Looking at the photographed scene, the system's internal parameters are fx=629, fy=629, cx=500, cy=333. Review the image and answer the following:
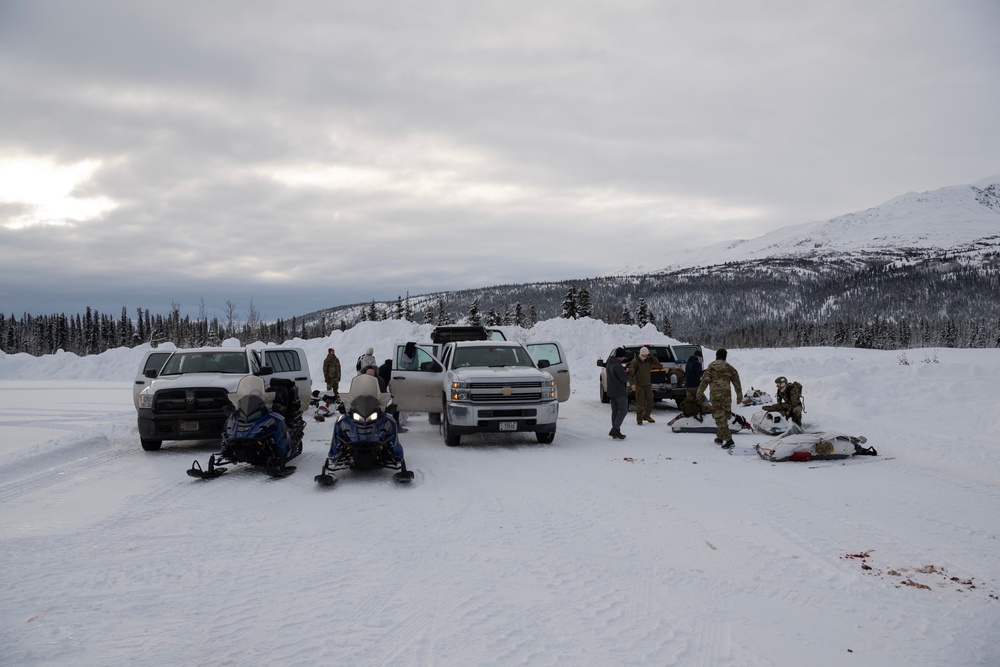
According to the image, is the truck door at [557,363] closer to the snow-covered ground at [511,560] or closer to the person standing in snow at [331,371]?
the snow-covered ground at [511,560]

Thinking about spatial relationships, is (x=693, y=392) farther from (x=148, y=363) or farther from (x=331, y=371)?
(x=148, y=363)

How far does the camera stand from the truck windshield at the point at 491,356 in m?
12.8

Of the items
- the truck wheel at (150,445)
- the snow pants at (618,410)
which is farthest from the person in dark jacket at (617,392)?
the truck wheel at (150,445)

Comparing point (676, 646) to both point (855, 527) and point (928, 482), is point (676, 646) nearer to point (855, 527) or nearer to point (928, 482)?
point (855, 527)

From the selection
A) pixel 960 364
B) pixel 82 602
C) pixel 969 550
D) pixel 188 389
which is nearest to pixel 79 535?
pixel 82 602

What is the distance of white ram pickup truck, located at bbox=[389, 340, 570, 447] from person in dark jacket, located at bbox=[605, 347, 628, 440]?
1.29m

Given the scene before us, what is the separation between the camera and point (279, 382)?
10750 millimetres

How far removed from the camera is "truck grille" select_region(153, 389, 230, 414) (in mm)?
10562

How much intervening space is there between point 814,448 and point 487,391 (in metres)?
5.50

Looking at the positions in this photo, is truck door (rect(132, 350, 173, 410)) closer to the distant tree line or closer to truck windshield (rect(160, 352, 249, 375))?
truck windshield (rect(160, 352, 249, 375))

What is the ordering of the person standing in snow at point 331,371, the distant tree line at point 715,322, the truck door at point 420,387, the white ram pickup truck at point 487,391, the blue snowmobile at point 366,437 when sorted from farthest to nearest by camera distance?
the distant tree line at point 715,322
the person standing in snow at point 331,371
the truck door at point 420,387
the white ram pickup truck at point 487,391
the blue snowmobile at point 366,437

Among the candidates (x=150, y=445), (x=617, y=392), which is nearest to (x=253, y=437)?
(x=150, y=445)

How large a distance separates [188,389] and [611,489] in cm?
724

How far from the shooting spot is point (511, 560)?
5406 millimetres
